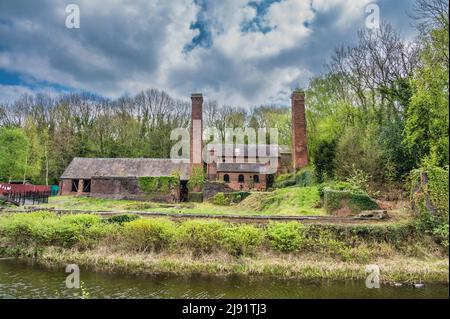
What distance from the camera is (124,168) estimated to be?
1240 inches

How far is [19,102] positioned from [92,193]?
24.2 m

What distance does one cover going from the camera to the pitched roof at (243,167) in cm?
3456

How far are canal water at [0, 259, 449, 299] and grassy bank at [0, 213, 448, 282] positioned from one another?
0.68 metres

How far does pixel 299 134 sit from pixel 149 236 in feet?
59.5

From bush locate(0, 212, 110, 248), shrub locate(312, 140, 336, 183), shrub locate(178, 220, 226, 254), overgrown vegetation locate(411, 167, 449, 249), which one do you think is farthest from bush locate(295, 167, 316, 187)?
bush locate(0, 212, 110, 248)

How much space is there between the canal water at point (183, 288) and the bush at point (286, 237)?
183 centimetres

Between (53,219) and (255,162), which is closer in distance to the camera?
(53,219)

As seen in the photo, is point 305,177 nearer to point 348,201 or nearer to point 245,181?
point 348,201

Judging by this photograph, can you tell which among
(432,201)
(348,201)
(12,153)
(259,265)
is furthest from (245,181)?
(12,153)

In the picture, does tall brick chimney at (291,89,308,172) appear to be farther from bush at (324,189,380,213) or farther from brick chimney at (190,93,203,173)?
bush at (324,189,380,213)

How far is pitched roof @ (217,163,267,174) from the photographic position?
34.6 meters

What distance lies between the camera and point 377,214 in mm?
13406
